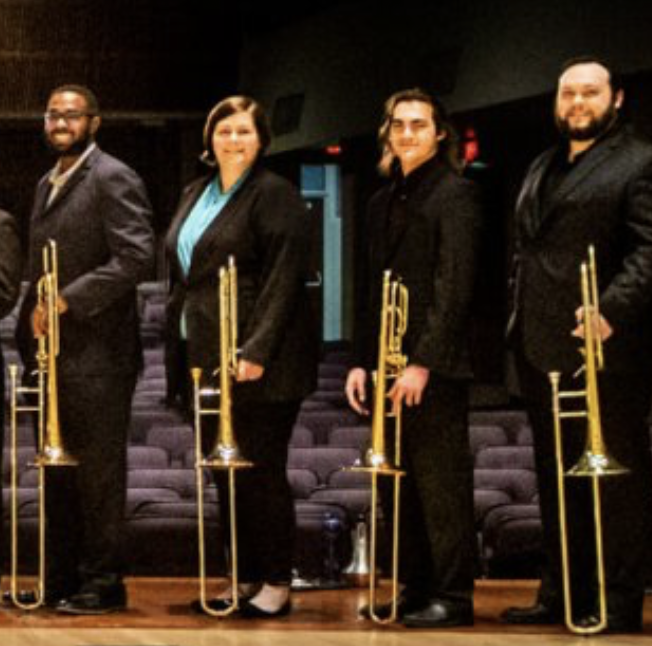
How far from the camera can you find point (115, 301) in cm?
446

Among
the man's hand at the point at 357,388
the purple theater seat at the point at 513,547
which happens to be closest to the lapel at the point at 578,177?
the man's hand at the point at 357,388

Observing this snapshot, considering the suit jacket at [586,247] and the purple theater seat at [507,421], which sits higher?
the suit jacket at [586,247]

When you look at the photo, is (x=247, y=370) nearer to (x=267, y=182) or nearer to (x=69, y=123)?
(x=267, y=182)

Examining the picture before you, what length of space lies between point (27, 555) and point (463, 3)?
5314 millimetres

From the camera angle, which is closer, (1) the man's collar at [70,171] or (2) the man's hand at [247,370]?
(2) the man's hand at [247,370]

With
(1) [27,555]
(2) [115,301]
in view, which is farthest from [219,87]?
(2) [115,301]

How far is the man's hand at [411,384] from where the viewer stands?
4.13 metres

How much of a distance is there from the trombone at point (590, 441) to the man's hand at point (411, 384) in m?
0.32

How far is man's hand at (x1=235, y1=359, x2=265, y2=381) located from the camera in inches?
167

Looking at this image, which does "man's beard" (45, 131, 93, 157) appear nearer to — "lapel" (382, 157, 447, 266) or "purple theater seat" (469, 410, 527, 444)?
"lapel" (382, 157, 447, 266)

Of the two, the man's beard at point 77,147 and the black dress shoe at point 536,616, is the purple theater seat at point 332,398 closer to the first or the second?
the man's beard at point 77,147

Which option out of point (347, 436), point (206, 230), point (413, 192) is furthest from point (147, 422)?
point (413, 192)

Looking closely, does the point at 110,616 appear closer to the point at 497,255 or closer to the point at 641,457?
the point at 641,457

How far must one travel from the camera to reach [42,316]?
14.4 ft
